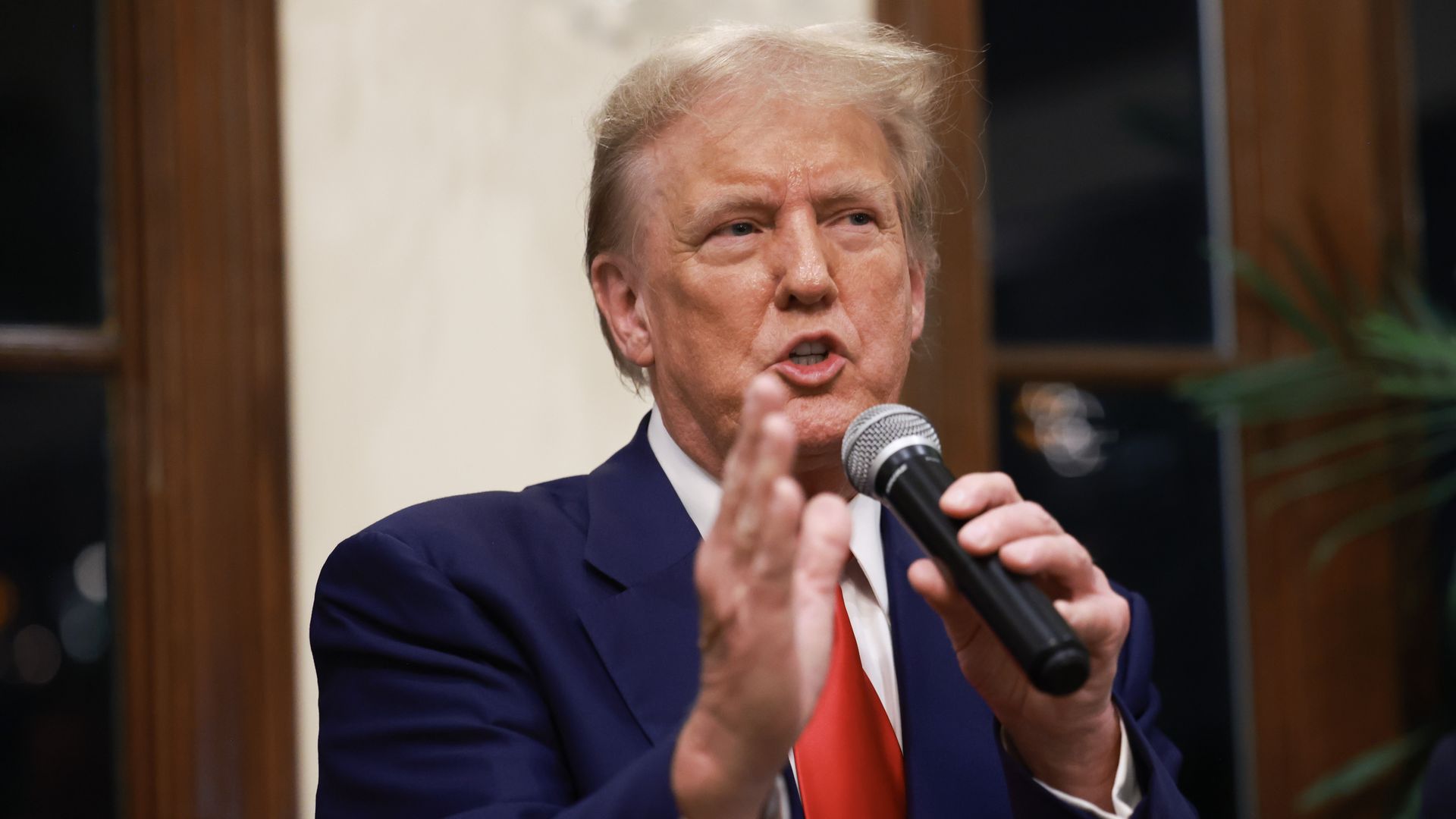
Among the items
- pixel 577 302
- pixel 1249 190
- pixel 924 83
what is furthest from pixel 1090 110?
→ pixel 924 83

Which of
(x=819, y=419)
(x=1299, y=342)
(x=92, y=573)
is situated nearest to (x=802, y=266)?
(x=819, y=419)

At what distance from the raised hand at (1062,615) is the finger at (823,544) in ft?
0.32

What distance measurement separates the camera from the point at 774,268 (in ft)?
4.93

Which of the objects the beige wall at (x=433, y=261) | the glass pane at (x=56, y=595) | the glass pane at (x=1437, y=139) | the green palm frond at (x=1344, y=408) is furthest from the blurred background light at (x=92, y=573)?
the glass pane at (x=1437, y=139)

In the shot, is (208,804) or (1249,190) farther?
(1249,190)

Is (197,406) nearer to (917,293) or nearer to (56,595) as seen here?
(56,595)

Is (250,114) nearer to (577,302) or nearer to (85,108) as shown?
(85,108)

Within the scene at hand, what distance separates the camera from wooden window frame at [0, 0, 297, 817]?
247cm

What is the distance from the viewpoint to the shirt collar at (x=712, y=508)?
155 cm

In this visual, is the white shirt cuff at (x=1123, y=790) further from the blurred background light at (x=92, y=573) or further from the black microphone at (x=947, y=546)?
the blurred background light at (x=92, y=573)

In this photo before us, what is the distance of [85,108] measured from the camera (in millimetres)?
2584

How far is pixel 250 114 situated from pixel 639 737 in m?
A: 1.66

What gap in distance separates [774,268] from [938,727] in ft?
1.63

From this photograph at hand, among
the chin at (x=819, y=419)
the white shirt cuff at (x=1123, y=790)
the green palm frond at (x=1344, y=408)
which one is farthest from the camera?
the green palm frond at (x=1344, y=408)
